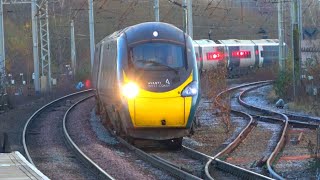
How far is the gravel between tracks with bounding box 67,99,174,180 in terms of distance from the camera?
14219mm

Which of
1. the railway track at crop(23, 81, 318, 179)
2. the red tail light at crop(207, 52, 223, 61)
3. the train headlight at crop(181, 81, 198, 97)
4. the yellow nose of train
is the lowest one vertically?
the railway track at crop(23, 81, 318, 179)

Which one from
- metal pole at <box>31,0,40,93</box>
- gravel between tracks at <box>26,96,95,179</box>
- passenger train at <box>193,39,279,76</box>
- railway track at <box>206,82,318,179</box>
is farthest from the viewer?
passenger train at <box>193,39,279,76</box>

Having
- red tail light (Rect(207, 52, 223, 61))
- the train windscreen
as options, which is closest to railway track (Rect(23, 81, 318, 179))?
the train windscreen

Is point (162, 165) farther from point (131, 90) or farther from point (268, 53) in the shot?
point (268, 53)

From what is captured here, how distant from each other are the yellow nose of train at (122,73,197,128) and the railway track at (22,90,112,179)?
1697mm

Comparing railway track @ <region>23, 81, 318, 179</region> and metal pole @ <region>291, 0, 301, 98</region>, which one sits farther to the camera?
metal pole @ <region>291, 0, 301, 98</region>

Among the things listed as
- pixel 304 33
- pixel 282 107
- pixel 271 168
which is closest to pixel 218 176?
pixel 271 168

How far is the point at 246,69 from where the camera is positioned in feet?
201

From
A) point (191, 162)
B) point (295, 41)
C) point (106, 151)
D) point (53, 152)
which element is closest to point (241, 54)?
point (295, 41)

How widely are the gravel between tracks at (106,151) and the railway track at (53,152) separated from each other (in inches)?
13.5

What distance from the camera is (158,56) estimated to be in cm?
1788

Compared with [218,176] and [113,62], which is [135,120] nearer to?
[113,62]

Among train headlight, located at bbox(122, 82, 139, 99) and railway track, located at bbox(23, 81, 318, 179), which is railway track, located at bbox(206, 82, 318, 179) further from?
train headlight, located at bbox(122, 82, 139, 99)

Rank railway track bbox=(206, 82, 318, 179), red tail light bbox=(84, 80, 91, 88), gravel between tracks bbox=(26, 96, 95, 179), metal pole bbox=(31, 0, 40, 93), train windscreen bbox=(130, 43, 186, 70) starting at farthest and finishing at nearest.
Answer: red tail light bbox=(84, 80, 91, 88), metal pole bbox=(31, 0, 40, 93), train windscreen bbox=(130, 43, 186, 70), gravel between tracks bbox=(26, 96, 95, 179), railway track bbox=(206, 82, 318, 179)
